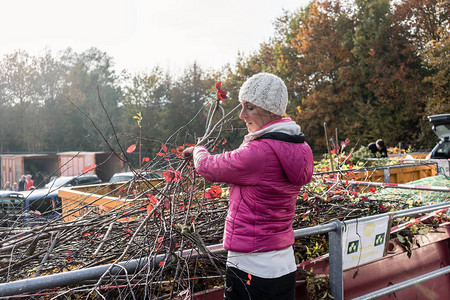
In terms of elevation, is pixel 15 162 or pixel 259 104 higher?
pixel 259 104

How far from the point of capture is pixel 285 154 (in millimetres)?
2119

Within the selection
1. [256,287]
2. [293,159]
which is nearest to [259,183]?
[293,159]

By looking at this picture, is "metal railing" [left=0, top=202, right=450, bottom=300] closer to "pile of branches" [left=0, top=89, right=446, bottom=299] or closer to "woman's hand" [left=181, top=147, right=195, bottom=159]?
"pile of branches" [left=0, top=89, right=446, bottom=299]

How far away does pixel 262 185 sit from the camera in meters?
2.15

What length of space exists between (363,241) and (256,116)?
60.0 inches

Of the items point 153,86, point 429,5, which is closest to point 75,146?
point 153,86

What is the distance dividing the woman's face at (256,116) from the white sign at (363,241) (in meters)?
1.13

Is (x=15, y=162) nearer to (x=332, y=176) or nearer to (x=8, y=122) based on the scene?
(x=8, y=122)

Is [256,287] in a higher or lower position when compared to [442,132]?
lower

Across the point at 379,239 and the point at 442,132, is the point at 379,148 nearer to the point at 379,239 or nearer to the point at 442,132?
the point at 442,132

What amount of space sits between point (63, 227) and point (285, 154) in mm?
1663

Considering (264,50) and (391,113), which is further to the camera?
(264,50)

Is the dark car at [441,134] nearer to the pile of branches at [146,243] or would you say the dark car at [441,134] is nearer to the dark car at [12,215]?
the pile of branches at [146,243]

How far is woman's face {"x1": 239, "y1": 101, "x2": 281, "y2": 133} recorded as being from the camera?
2.28m
